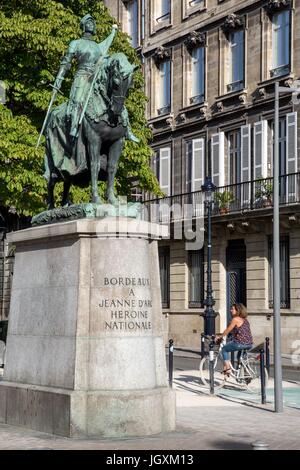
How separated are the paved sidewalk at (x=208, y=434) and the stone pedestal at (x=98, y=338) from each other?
0.27 m

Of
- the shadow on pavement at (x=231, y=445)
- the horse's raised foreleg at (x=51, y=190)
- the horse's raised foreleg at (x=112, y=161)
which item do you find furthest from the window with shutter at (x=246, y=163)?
the shadow on pavement at (x=231, y=445)

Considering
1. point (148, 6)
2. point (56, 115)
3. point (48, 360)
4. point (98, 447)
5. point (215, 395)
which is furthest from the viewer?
point (148, 6)

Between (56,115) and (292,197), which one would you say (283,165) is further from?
(56,115)

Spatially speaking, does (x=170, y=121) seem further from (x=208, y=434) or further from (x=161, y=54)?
(x=208, y=434)

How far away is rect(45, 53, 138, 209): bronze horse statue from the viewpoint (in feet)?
38.8

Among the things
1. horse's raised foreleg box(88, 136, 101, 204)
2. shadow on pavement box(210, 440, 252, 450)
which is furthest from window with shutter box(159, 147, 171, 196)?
shadow on pavement box(210, 440, 252, 450)

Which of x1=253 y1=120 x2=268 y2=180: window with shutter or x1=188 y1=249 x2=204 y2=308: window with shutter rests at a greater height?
x1=253 y1=120 x2=268 y2=180: window with shutter

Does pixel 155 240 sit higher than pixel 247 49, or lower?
lower

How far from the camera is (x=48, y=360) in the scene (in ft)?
39.1

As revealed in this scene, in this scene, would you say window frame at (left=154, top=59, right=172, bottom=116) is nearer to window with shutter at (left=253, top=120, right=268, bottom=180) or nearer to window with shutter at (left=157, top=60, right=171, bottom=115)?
window with shutter at (left=157, top=60, right=171, bottom=115)

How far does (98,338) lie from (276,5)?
23884 mm

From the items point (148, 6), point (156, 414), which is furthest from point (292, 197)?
point (156, 414)

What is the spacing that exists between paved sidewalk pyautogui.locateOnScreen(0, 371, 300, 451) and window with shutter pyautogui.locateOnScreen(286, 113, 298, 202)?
1686 centimetres

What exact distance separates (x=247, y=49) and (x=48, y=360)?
2447cm
